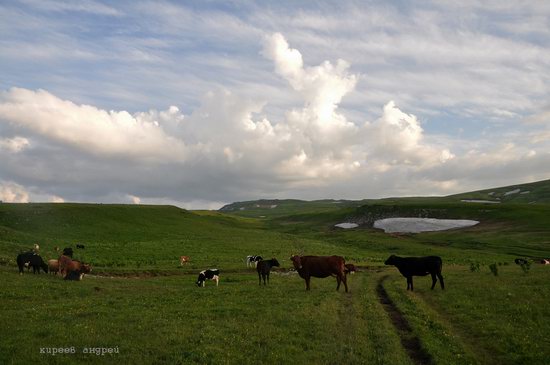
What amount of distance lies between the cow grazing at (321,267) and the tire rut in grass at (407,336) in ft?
12.4

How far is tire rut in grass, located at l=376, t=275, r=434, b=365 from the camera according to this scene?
13.6 m

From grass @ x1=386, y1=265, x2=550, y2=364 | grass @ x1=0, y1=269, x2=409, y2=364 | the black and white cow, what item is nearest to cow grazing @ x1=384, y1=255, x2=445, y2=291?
grass @ x1=386, y1=265, x2=550, y2=364

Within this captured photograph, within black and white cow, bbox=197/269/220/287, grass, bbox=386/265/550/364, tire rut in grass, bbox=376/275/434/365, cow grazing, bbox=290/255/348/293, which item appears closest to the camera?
tire rut in grass, bbox=376/275/434/365

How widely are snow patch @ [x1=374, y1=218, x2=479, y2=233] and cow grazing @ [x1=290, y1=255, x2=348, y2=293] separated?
86.4 m

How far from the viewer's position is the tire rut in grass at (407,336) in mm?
13559

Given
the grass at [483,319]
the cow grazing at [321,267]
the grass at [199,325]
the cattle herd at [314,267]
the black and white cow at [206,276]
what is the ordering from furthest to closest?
the black and white cow at [206,276] < the cattle herd at [314,267] < the cow grazing at [321,267] < the grass at [483,319] < the grass at [199,325]

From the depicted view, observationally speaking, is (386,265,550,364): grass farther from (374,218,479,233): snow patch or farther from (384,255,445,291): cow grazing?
(374,218,479,233): snow patch

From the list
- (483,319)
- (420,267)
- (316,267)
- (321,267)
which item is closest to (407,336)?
(483,319)

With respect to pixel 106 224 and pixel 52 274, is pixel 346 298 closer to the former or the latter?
pixel 52 274

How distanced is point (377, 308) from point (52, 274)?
2627cm

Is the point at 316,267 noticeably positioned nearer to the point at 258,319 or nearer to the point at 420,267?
the point at 420,267

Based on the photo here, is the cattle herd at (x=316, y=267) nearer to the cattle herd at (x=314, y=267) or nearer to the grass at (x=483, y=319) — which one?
the cattle herd at (x=314, y=267)

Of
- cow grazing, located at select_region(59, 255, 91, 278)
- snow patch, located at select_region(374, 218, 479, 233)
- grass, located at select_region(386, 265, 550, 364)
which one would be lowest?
snow patch, located at select_region(374, 218, 479, 233)

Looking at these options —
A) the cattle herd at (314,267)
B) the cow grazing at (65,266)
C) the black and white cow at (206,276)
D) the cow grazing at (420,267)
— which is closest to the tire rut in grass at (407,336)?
the cattle herd at (314,267)
